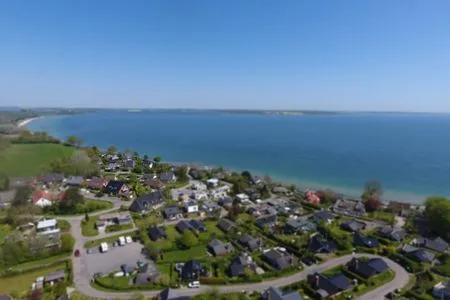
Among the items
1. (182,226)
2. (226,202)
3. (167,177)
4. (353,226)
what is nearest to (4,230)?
(182,226)

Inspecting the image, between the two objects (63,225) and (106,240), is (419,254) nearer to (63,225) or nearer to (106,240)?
(106,240)

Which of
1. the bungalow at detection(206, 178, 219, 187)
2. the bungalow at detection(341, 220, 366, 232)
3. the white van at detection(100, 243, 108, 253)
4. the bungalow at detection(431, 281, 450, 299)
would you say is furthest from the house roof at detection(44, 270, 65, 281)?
the bungalow at detection(341, 220, 366, 232)

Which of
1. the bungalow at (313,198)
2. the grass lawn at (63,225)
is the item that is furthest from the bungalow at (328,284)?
the grass lawn at (63,225)

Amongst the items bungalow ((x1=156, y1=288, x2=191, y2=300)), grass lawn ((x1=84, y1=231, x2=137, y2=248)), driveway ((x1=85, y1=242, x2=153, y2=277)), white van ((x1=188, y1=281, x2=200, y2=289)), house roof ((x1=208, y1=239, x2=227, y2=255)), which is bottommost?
driveway ((x1=85, y1=242, x2=153, y2=277))

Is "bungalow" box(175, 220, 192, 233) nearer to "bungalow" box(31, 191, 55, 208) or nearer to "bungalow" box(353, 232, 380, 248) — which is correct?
"bungalow" box(353, 232, 380, 248)

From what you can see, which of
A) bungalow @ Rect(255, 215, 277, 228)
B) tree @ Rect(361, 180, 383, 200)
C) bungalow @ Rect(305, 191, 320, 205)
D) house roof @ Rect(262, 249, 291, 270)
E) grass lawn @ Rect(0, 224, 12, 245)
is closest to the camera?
house roof @ Rect(262, 249, 291, 270)

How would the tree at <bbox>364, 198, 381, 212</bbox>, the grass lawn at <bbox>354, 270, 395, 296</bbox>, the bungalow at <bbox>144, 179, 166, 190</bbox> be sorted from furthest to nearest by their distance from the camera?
1. the bungalow at <bbox>144, 179, 166, 190</bbox>
2. the tree at <bbox>364, 198, 381, 212</bbox>
3. the grass lawn at <bbox>354, 270, 395, 296</bbox>

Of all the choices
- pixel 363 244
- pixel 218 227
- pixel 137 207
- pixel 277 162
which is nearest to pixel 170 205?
pixel 137 207
